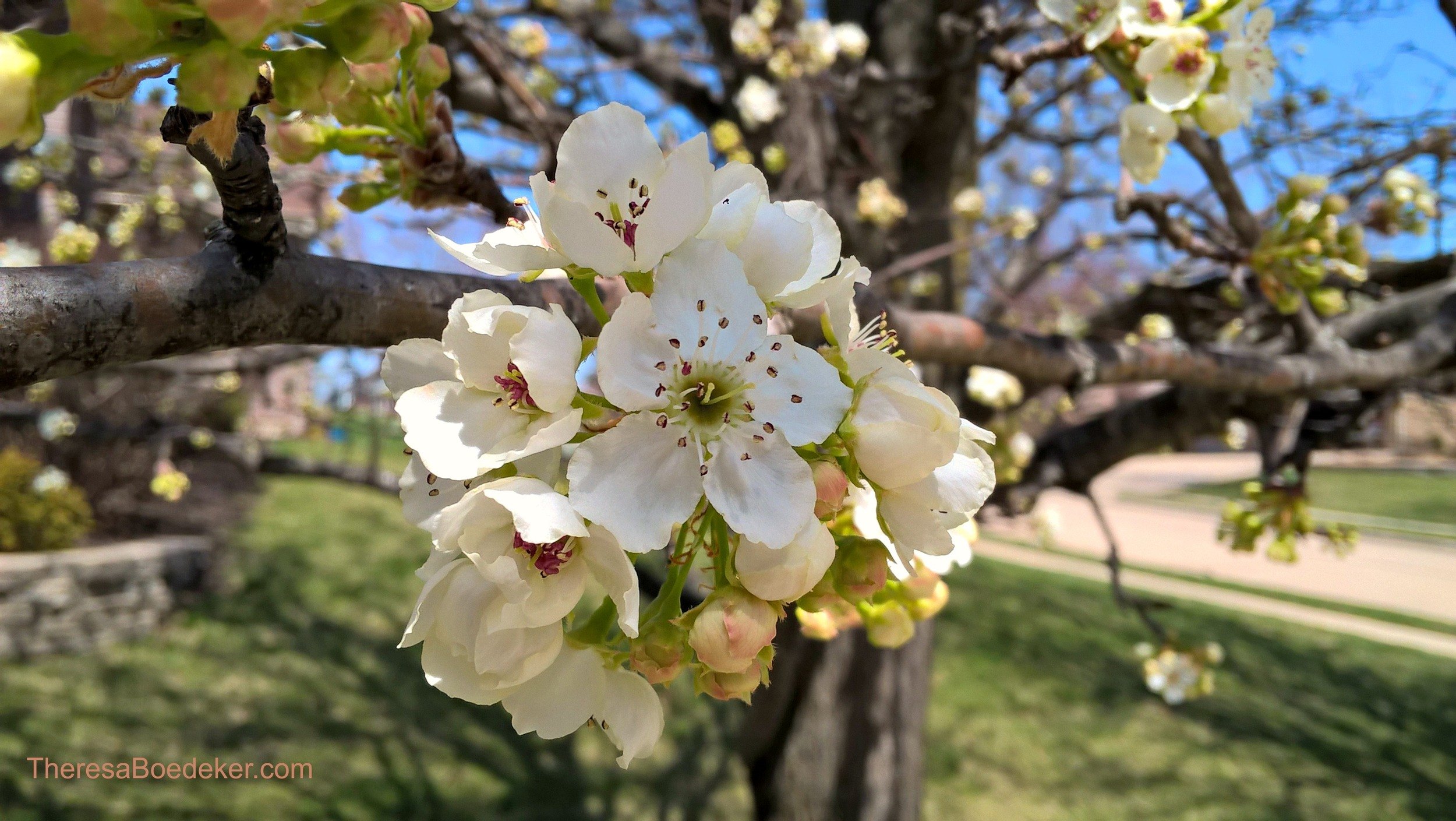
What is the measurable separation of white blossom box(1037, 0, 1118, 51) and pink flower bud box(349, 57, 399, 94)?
1258 millimetres

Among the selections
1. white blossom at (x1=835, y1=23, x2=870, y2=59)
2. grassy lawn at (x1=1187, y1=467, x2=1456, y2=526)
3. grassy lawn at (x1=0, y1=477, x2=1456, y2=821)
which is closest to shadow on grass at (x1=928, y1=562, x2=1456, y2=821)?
grassy lawn at (x1=0, y1=477, x2=1456, y2=821)

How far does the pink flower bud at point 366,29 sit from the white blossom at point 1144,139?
143cm

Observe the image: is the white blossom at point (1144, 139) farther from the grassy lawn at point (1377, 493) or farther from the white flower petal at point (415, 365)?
the grassy lawn at point (1377, 493)

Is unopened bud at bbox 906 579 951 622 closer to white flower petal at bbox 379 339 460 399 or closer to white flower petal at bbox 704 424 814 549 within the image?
white flower petal at bbox 704 424 814 549

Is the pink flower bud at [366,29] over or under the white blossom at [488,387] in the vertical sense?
over

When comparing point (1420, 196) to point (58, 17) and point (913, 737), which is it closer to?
point (913, 737)

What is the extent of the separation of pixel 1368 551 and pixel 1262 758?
7.29m

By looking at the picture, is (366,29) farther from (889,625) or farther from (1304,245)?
(1304,245)

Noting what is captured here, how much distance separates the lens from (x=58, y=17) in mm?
2615

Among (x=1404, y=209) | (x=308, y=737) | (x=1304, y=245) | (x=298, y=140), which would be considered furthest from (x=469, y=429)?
(x=308, y=737)

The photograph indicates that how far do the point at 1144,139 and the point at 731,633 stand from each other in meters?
1.43

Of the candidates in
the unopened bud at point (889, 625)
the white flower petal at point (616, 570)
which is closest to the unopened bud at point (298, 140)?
the white flower petal at point (616, 570)

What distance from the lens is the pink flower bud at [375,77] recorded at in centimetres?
101

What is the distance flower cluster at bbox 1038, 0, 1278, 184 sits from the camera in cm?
145
